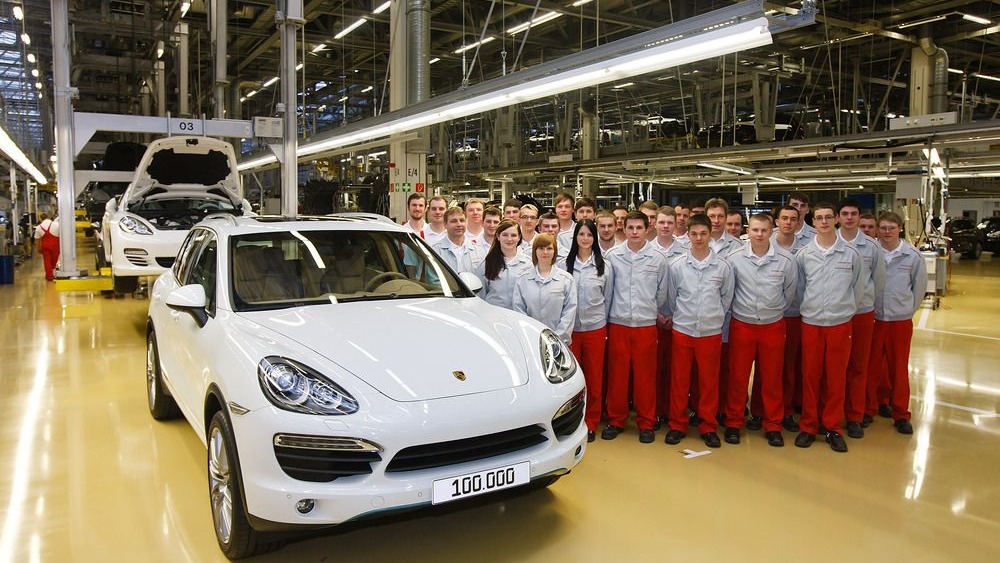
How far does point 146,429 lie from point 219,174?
212 inches

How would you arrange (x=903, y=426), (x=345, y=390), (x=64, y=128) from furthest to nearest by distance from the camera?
(x=64, y=128) → (x=903, y=426) → (x=345, y=390)

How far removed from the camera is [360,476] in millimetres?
2420

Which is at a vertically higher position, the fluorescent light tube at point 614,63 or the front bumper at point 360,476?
the fluorescent light tube at point 614,63

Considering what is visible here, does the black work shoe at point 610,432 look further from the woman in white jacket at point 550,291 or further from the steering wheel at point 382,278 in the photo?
the steering wheel at point 382,278

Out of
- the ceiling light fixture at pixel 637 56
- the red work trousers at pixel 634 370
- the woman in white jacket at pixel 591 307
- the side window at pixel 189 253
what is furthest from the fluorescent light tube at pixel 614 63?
the side window at pixel 189 253

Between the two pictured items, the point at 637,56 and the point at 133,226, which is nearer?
the point at 637,56

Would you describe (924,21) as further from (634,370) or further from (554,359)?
(554,359)

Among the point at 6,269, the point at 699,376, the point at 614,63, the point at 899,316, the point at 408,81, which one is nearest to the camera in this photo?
the point at 699,376

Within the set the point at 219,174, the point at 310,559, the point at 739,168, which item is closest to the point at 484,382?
the point at 310,559

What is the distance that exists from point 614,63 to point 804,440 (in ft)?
9.00

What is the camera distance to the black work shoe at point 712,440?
4.27m

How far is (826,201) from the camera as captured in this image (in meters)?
4.40

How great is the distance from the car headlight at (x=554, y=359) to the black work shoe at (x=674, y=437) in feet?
4.83

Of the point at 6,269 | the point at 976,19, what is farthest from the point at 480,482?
the point at 6,269
